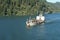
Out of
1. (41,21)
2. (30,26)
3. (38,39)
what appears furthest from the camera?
(41,21)

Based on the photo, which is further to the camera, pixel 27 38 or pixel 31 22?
pixel 31 22

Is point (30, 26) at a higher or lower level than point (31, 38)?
lower

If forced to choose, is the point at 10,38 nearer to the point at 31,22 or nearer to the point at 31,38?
the point at 31,38

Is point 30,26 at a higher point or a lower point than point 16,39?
lower

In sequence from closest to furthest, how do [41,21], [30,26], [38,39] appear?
[38,39]
[30,26]
[41,21]

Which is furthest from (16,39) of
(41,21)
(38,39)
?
(41,21)

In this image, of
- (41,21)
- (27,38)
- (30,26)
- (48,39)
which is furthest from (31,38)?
(41,21)

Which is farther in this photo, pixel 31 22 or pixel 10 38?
pixel 31 22

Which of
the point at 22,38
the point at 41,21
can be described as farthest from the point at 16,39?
the point at 41,21

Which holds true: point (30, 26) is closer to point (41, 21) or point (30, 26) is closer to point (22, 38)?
point (41, 21)
